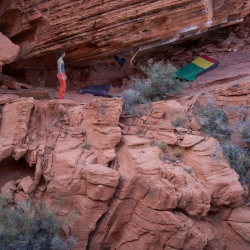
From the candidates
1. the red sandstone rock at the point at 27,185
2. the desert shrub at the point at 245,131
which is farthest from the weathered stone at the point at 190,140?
the red sandstone rock at the point at 27,185

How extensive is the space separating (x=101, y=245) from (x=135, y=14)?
473 cm

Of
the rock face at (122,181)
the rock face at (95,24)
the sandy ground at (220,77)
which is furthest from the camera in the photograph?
the sandy ground at (220,77)

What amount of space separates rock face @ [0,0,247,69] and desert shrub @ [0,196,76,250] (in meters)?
4.15

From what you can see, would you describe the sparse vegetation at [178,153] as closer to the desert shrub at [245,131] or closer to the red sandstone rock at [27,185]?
the desert shrub at [245,131]

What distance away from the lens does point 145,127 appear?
19.0ft

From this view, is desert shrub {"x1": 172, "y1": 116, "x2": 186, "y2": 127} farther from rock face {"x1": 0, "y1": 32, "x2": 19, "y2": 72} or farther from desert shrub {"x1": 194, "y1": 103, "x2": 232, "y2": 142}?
rock face {"x1": 0, "y1": 32, "x2": 19, "y2": 72}

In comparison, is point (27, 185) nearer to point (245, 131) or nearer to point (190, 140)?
point (190, 140)

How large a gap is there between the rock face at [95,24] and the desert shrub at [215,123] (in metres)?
2.45

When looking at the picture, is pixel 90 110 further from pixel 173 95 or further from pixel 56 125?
pixel 173 95

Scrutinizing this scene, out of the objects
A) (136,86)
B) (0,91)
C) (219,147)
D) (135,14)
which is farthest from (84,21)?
(219,147)

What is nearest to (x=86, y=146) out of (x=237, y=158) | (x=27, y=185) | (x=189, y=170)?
(x=27, y=185)

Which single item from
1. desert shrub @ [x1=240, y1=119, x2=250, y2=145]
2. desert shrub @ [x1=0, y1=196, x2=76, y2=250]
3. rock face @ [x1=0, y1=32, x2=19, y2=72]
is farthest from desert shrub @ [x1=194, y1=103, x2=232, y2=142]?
rock face @ [x1=0, y1=32, x2=19, y2=72]

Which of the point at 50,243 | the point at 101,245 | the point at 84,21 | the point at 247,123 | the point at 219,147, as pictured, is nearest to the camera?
the point at 50,243

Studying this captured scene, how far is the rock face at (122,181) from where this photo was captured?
15.0ft
